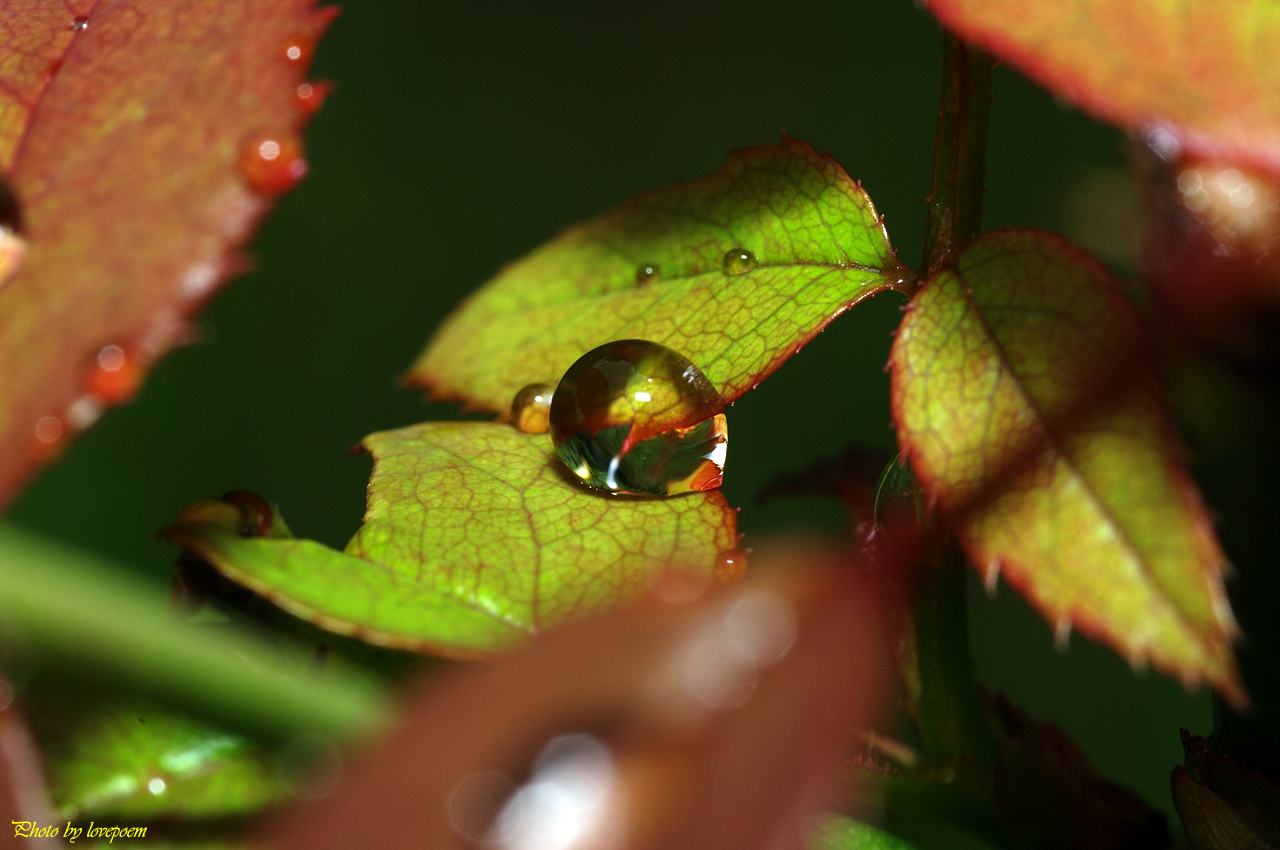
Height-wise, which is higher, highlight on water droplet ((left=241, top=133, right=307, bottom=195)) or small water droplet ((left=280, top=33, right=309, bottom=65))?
small water droplet ((left=280, top=33, right=309, bottom=65))

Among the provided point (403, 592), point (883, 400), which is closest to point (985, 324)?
point (403, 592)

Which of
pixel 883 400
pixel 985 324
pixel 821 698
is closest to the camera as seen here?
pixel 821 698

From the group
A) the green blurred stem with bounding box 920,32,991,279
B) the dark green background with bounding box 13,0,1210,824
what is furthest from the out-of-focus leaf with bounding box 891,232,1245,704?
the dark green background with bounding box 13,0,1210,824

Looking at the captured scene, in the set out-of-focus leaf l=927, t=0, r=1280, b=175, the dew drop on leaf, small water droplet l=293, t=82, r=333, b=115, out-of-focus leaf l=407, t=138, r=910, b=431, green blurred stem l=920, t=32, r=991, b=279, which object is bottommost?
out-of-focus leaf l=407, t=138, r=910, b=431

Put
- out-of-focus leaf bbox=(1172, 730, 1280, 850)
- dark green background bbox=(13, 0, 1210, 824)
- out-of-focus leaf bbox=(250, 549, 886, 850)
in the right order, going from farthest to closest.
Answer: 1. dark green background bbox=(13, 0, 1210, 824)
2. out-of-focus leaf bbox=(1172, 730, 1280, 850)
3. out-of-focus leaf bbox=(250, 549, 886, 850)

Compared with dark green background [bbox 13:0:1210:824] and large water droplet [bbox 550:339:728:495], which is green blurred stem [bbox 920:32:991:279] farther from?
dark green background [bbox 13:0:1210:824]

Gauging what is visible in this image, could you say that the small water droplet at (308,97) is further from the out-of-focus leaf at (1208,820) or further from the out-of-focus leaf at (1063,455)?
the out-of-focus leaf at (1208,820)

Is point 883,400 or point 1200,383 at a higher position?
point 1200,383

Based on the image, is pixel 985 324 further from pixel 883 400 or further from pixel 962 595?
pixel 883 400

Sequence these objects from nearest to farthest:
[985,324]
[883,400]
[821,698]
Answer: [821,698]
[985,324]
[883,400]
